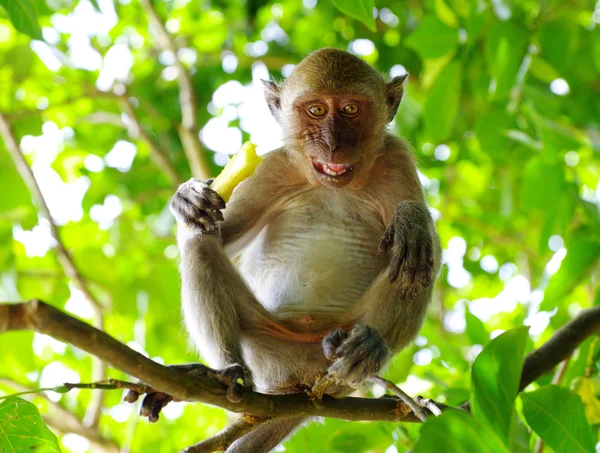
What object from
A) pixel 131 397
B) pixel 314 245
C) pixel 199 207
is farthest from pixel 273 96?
pixel 131 397

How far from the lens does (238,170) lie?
3.75 meters

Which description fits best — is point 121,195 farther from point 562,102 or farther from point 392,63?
point 562,102

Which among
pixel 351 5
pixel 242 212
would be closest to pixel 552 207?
pixel 242 212

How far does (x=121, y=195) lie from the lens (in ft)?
23.4

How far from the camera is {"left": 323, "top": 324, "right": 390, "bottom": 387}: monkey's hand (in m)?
3.42

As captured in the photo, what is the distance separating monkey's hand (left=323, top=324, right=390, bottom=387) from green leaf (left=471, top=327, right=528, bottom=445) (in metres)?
1.07

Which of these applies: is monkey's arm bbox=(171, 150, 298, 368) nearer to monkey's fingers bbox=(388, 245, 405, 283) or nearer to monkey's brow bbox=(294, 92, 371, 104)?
monkey's fingers bbox=(388, 245, 405, 283)

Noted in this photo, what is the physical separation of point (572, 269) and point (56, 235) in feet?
12.3

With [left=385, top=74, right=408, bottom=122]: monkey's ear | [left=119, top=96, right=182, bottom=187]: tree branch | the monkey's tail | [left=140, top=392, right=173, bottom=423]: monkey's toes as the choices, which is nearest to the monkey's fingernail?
[left=140, top=392, right=173, bottom=423]: monkey's toes

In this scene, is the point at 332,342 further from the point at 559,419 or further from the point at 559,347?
the point at 559,347

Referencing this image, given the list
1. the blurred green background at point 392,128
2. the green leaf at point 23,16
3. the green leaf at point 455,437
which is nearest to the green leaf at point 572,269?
the blurred green background at point 392,128

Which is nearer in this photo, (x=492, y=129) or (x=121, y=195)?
(x=492, y=129)

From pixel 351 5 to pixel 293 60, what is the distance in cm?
485

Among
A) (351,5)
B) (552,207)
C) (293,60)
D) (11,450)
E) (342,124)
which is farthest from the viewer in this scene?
(293,60)
